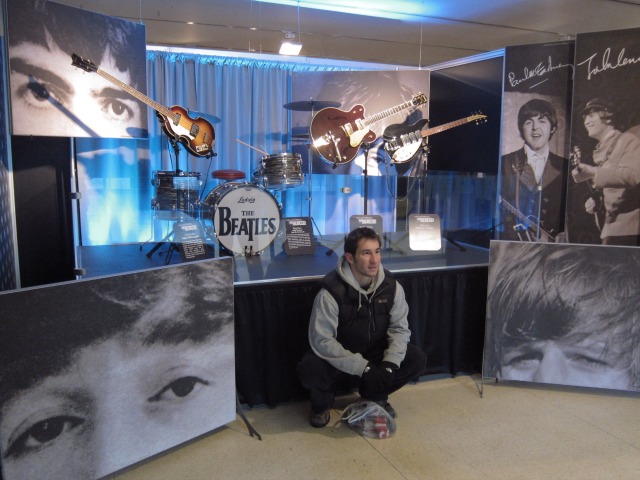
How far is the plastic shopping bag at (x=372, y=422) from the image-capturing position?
245 cm

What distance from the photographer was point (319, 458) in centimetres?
228

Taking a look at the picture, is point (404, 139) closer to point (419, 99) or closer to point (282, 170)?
point (419, 99)

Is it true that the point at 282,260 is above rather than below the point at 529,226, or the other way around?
below

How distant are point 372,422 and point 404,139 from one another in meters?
2.57

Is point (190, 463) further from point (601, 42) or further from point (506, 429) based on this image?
point (601, 42)

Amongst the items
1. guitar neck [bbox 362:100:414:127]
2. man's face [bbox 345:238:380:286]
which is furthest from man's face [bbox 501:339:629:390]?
guitar neck [bbox 362:100:414:127]

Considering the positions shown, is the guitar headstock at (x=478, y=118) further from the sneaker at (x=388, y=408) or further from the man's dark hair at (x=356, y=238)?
the sneaker at (x=388, y=408)

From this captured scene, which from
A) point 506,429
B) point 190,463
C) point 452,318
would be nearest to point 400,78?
point 452,318

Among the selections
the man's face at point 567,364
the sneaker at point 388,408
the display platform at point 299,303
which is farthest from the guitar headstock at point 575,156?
the sneaker at point 388,408

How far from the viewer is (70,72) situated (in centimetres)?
279

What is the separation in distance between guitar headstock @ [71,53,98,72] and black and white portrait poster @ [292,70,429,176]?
191 centimetres

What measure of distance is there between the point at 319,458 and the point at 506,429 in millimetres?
957

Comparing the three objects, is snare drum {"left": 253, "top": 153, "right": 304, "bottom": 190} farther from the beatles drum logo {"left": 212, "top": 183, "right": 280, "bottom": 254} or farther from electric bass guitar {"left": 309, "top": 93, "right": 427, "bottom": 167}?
the beatles drum logo {"left": 212, "top": 183, "right": 280, "bottom": 254}
